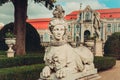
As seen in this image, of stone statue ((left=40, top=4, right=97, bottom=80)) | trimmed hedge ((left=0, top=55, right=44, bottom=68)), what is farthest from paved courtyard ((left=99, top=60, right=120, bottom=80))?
stone statue ((left=40, top=4, right=97, bottom=80))

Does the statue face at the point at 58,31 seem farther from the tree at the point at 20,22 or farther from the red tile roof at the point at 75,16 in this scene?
the red tile roof at the point at 75,16

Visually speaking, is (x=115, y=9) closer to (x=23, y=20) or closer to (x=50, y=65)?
(x=23, y=20)

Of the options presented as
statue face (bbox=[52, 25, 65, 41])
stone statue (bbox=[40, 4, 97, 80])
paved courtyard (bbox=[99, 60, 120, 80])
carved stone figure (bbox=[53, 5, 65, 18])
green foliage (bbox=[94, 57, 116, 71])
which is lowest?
paved courtyard (bbox=[99, 60, 120, 80])

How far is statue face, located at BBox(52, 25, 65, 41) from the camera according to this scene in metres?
7.94

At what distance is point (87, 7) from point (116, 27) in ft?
25.4

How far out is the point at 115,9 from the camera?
62.0 meters

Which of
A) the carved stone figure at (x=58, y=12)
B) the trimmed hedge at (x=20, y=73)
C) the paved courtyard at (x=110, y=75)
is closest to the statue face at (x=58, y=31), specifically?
the carved stone figure at (x=58, y=12)

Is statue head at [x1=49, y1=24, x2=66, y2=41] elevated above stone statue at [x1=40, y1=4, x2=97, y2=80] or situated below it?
above

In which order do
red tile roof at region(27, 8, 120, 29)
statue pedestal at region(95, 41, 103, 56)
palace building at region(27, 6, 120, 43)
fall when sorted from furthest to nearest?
red tile roof at region(27, 8, 120, 29), palace building at region(27, 6, 120, 43), statue pedestal at region(95, 41, 103, 56)

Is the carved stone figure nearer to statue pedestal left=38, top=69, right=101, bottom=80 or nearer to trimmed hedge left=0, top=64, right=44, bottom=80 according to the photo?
statue pedestal left=38, top=69, right=101, bottom=80

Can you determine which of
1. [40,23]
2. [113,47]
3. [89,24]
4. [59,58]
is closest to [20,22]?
[113,47]

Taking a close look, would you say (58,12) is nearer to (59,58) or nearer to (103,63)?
(59,58)

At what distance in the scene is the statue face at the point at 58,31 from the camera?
794cm

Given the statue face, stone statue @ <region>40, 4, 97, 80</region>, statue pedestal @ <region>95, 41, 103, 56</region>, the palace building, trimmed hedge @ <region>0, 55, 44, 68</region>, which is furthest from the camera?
the palace building
